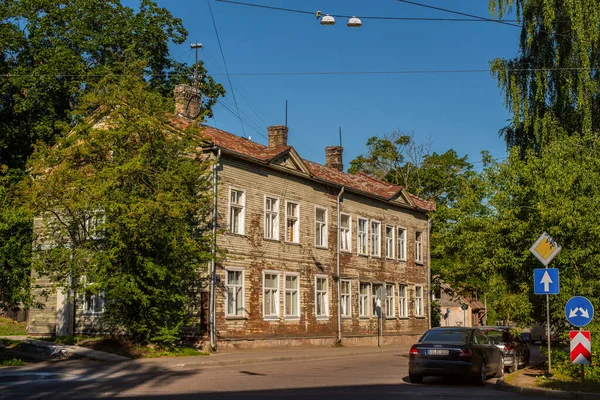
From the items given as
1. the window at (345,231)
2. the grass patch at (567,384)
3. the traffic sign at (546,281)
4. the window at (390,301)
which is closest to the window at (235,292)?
the window at (345,231)

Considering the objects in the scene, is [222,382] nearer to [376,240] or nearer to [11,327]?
[376,240]

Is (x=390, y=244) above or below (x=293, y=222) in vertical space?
below

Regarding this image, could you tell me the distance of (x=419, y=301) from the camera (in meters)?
44.0

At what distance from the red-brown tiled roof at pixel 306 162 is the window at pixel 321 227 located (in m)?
1.50

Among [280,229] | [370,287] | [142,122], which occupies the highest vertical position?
[142,122]

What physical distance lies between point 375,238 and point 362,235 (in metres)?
1.55

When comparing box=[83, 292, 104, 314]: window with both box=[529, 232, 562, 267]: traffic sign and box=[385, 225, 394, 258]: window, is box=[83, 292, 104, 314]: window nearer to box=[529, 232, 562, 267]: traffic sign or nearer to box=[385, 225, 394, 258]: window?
box=[385, 225, 394, 258]: window

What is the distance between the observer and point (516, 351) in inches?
857

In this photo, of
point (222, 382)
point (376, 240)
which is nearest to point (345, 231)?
Result: point (376, 240)

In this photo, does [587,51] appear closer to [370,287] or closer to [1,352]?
[370,287]

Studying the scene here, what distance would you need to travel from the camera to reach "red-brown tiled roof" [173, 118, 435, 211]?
29.7 meters

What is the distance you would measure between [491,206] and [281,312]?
1278cm

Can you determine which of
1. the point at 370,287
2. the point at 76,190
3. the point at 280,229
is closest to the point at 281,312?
the point at 280,229

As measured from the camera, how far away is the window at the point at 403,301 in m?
41.7
